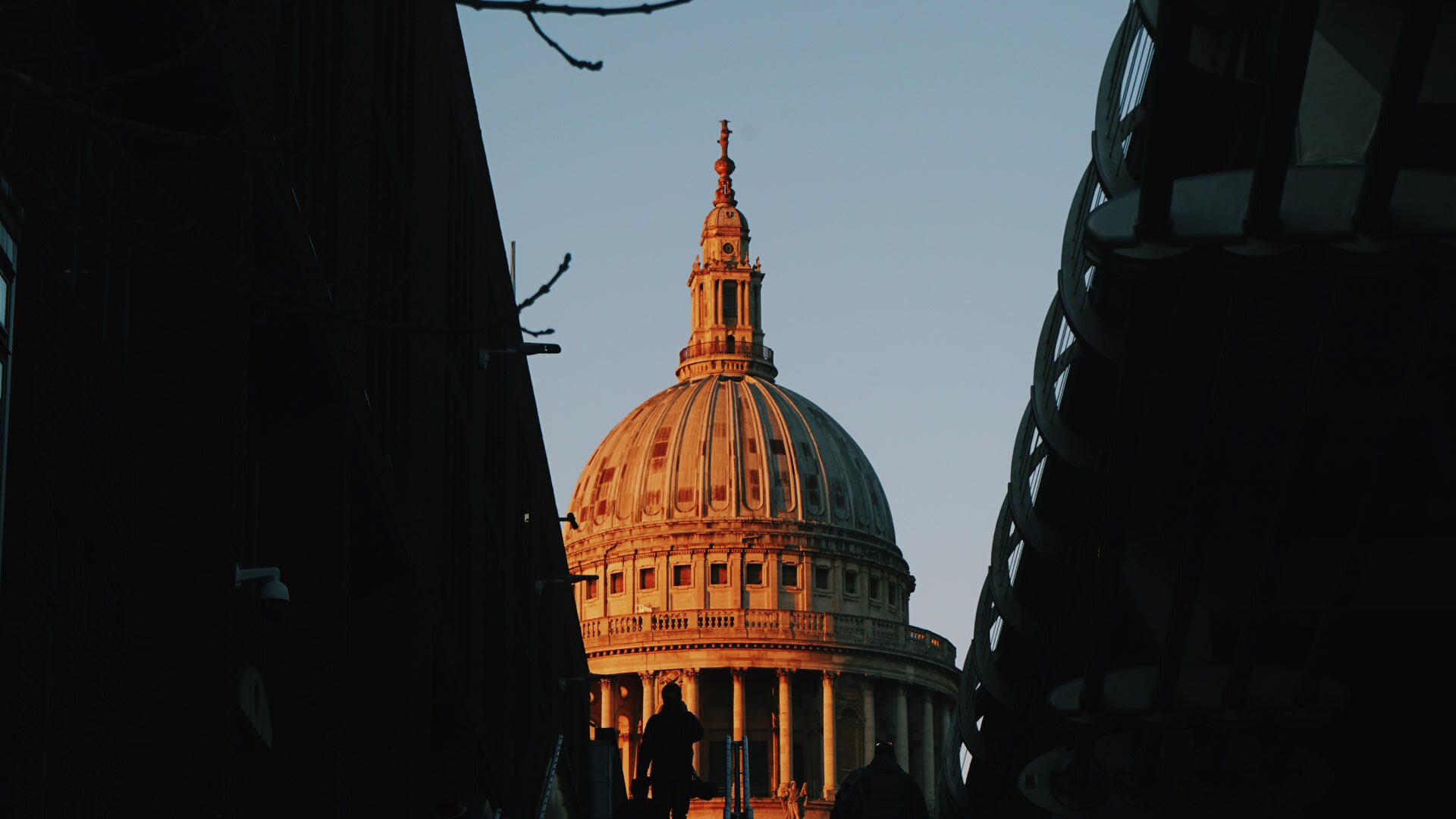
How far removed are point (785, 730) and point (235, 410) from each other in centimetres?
10268

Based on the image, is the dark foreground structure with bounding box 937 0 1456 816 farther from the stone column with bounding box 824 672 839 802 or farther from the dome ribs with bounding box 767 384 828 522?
the dome ribs with bounding box 767 384 828 522

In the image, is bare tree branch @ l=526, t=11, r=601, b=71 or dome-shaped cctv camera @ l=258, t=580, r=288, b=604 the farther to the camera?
dome-shaped cctv camera @ l=258, t=580, r=288, b=604

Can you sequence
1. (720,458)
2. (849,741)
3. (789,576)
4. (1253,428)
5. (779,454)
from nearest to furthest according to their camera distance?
(1253,428)
(849,741)
(789,576)
(720,458)
(779,454)

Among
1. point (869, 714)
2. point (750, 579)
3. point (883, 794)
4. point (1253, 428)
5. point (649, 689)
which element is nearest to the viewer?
point (883, 794)

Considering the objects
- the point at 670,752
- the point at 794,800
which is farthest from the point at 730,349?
the point at 670,752

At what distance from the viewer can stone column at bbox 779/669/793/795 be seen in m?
116

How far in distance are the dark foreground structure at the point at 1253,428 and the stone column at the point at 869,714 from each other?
86796 millimetres

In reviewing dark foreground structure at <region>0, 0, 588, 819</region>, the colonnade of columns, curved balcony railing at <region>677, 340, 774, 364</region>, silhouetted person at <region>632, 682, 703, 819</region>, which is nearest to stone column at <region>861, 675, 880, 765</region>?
the colonnade of columns

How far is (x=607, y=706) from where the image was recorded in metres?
117

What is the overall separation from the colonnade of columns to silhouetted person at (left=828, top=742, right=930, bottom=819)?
96.7 meters

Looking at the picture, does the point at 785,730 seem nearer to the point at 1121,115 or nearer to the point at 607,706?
the point at 607,706

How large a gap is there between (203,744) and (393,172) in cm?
917

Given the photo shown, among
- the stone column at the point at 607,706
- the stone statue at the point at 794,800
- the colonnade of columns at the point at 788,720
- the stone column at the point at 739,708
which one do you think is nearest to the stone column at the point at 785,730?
the colonnade of columns at the point at 788,720

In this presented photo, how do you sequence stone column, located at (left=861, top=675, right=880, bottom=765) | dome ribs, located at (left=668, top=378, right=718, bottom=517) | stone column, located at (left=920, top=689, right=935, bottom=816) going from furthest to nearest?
dome ribs, located at (left=668, top=378, right=718, bottom=517)
stone column, located at (left=920, top=689, right=935, bottom=816)
stone column, located at (left=861, top=675, right=880, bottom=765)
